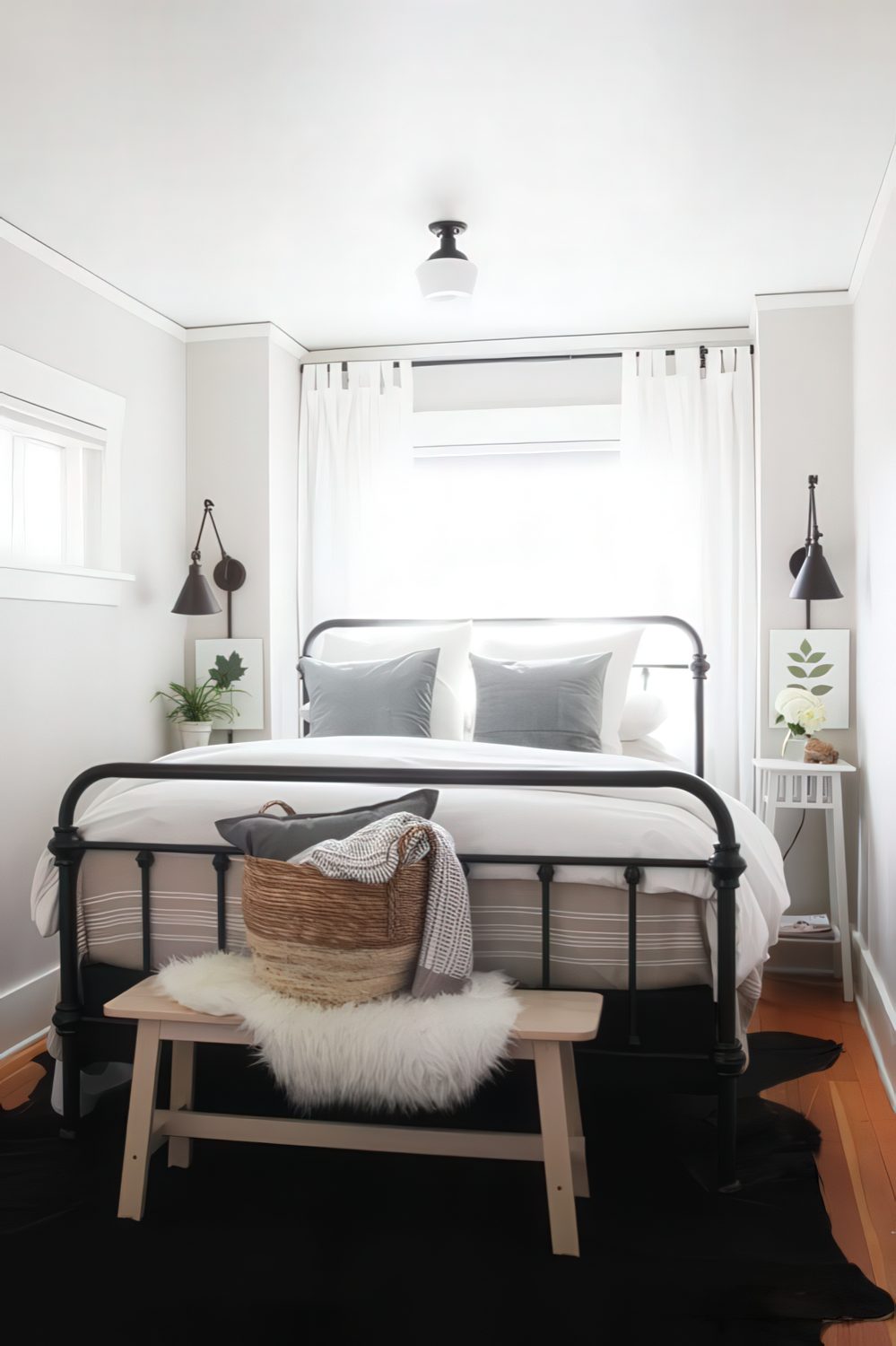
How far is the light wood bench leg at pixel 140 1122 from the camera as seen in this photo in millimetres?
1965

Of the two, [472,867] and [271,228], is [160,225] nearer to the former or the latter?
[271,228]

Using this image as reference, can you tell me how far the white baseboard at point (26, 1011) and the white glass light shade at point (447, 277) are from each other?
2.43 meters

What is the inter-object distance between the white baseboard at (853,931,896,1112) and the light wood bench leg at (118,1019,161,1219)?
1.77m

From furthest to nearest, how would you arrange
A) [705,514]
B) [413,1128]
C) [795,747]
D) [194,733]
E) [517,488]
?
[517,488] < [705,514] < [194,733] < [795,747] < [413,1128]

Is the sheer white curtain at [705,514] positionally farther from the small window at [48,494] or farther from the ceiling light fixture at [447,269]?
the small window at [48,494]

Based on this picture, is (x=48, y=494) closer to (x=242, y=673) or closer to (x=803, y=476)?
(x=242, y=673)

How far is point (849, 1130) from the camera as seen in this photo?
2.45m

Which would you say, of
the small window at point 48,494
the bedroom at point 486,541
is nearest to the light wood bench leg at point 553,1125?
the bedroom at point 486,541

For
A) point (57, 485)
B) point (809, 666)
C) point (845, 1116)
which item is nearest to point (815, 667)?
Result: point (809, 666)

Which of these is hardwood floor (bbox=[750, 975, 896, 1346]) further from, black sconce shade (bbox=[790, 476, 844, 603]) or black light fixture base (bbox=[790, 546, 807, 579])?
black light fixture base (bbox=[790, 546, 807, 579])

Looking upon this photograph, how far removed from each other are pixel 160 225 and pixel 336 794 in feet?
6.36

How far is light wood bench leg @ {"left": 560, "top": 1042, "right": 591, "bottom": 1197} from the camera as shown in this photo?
2025 mm

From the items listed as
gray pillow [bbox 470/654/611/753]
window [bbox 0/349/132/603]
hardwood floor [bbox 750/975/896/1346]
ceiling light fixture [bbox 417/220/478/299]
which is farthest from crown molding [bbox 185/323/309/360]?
hardwood floor [bbox 750/975/896/1346]

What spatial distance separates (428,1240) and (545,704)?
179 cm
